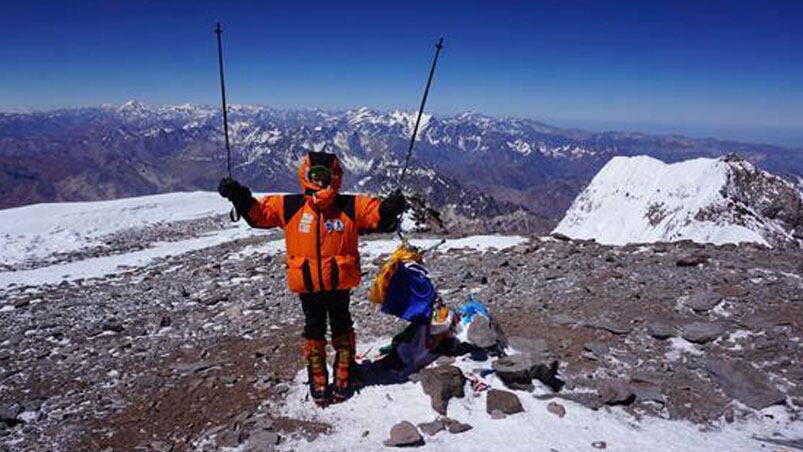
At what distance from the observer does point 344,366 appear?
7305 mm

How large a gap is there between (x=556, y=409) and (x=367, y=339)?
4.34 metres

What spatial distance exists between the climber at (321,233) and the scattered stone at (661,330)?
216 inches

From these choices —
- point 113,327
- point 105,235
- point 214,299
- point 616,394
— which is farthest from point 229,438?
point 105,235

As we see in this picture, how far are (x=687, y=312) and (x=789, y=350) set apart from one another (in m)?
1.92

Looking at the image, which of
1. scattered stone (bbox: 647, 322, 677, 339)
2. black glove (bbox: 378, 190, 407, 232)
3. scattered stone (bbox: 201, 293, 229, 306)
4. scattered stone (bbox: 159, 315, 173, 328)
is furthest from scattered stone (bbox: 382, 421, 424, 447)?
scattered stone (bbox: 201, 293, 229, 306)

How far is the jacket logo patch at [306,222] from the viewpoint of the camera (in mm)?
6844

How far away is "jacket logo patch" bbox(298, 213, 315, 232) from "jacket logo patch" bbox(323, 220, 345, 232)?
0.65 feet

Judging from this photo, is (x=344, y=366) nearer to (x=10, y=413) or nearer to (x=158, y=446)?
(x=158, y=446)

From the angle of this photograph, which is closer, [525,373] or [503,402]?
[503,402]

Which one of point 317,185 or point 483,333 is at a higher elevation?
point 317,185

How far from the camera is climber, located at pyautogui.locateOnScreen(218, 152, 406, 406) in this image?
681 cm

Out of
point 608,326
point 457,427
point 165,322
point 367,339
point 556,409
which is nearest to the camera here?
point 457,427

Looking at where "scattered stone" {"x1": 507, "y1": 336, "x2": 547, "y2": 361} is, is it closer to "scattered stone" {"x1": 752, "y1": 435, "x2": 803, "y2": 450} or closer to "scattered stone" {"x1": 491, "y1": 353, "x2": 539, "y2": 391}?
"scattered stone" {"x1": 491, "y1": 353, "x2": 539, "y2": 391}

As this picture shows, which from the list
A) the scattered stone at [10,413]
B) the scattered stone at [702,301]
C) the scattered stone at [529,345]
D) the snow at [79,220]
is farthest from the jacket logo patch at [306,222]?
the snow at [79,220]
